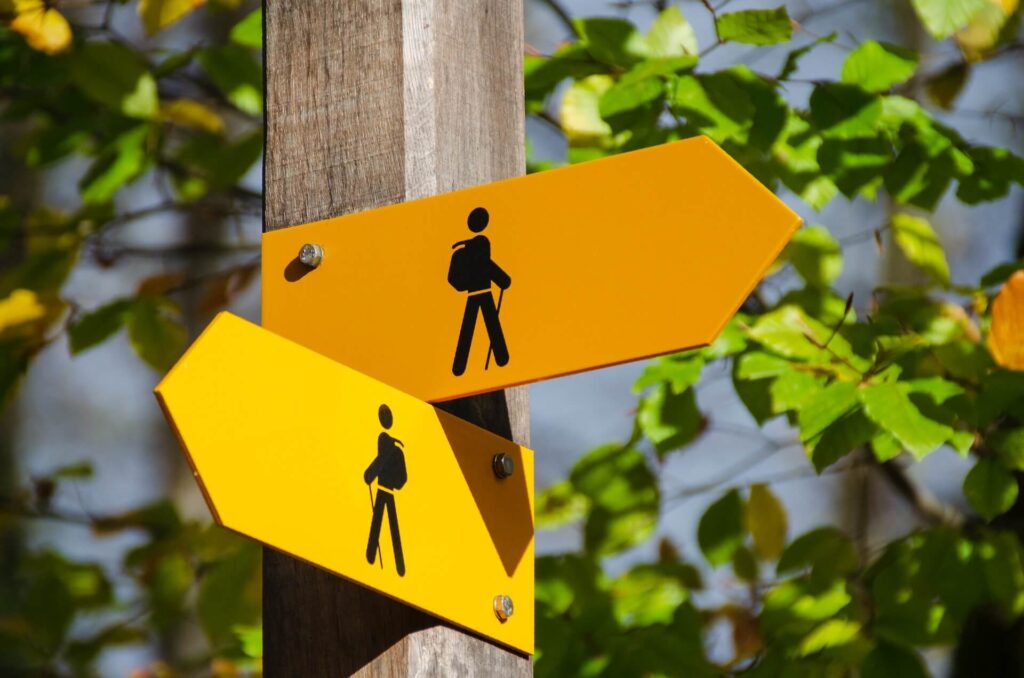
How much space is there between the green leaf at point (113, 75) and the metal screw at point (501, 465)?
1664mm

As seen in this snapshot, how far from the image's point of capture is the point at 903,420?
1.72m

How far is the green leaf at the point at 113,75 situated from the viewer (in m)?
2.41

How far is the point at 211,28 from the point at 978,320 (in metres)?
5.01

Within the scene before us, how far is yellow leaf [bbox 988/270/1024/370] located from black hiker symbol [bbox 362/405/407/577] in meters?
1.21

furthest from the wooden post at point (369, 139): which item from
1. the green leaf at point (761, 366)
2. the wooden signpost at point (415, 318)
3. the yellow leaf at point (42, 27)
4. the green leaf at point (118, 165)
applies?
the green leaf at point (118, 165)

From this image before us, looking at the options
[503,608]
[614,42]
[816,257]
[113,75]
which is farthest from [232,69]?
[503,608]

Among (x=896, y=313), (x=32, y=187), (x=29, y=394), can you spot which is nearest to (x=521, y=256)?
(x=896, y=313)

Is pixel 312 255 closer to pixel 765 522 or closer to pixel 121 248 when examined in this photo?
pixel 765 522

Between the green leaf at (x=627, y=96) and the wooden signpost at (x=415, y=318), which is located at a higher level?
the green leaf at (x=627, y=96)

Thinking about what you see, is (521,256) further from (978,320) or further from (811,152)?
(978,320)

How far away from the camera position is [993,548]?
2.12 meters

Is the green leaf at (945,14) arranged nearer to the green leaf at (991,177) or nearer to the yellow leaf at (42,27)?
the green leaf at (991,177)

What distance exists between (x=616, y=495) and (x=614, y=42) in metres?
0.96

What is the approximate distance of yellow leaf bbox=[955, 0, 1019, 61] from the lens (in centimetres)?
214
